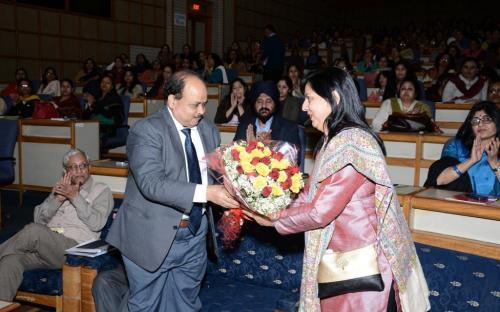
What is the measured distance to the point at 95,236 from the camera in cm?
300

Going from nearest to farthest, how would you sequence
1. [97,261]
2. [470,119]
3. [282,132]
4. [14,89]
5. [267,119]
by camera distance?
[97,261] → [470,119] → [282,132] → [267,119] → [14,89]

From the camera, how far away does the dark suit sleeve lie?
5.83 ft

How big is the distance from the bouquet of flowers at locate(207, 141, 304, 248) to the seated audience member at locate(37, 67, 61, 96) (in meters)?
7.27

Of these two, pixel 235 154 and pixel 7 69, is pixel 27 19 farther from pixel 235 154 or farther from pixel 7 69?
pixel 235 154

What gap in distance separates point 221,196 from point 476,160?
158 cm

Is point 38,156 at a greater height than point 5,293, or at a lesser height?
greater

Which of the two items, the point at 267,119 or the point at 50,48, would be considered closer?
the point at 267,119

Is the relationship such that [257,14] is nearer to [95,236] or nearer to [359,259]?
[95,236]

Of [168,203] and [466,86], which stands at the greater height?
[466,86]

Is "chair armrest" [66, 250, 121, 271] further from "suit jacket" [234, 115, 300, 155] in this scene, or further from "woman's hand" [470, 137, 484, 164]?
"woman's hand" [470, 137, 484, 164]

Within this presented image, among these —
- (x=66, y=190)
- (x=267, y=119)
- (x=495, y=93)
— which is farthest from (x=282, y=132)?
(x=495, y=93)

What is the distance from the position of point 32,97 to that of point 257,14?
9.50 m

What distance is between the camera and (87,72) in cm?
941

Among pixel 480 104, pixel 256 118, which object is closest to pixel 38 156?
pixel 256 118
